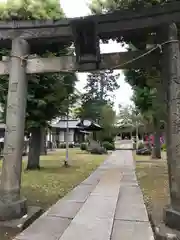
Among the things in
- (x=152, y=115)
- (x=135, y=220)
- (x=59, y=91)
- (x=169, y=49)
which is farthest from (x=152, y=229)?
(x=152, y=115)

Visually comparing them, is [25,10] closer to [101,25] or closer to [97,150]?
[101,25]

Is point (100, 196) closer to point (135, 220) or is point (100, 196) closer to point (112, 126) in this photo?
point (135, 220)

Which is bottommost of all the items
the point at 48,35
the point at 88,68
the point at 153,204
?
the point at 153,204

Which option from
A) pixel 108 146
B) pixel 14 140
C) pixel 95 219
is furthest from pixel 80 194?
pixel 108 146

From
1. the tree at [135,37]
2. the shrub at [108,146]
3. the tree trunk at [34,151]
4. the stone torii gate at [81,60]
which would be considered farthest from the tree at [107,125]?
the stone torii gate at [81,60]

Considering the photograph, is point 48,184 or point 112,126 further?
point 112,126

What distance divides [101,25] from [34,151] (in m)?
7.72

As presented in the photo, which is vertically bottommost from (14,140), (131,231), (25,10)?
(131,231)

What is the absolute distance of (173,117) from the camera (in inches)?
150

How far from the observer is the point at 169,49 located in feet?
12.7

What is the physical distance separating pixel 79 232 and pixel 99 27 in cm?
330

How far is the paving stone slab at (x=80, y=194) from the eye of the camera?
5.45m

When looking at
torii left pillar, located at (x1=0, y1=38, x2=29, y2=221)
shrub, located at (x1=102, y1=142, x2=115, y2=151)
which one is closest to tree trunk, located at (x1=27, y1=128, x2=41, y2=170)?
torii left pillar, located at (x1=0, y1=38, x2=29, y2=221)

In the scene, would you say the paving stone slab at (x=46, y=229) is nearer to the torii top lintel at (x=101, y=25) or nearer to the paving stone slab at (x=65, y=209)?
the paving stone slab at (x=65, y=209)
